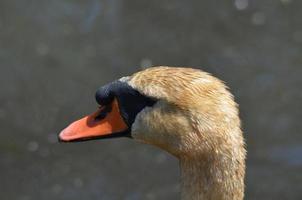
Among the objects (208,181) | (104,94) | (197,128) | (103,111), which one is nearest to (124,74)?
(103,111)

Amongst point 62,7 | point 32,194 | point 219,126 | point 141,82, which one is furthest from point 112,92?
point 62,7

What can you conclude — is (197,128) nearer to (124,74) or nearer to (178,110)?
(178,110)

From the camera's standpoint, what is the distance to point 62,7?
11305mm

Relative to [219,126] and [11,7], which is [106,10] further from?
[219,126]

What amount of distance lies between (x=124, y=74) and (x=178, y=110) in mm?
4736

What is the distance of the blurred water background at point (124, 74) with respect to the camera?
31.9 feet

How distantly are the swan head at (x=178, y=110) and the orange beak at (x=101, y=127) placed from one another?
4cm

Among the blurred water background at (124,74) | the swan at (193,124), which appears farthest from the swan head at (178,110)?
the blurred water background at (124,74)

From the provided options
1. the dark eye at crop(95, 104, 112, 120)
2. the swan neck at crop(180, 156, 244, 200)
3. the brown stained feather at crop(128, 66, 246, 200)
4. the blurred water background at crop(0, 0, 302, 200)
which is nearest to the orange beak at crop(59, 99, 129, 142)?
the dark eye at crop(95, 104, 112, 120)

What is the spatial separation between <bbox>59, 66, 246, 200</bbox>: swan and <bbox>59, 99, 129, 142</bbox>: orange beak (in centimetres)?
11

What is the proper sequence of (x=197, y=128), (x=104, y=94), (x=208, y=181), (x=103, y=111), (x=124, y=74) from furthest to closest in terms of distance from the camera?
(x=124, y=74)
(x=103, y=111)
(x=104, y=94)
(x=208, y=181)
(x=197, y=128)

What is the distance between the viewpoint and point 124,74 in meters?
10.5

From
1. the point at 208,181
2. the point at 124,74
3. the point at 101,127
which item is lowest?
the point at 124,74

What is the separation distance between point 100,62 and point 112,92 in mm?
4623
